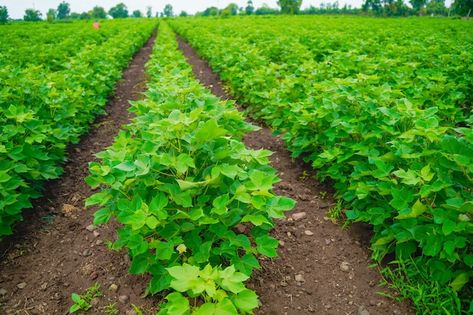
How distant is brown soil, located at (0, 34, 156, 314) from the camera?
253 centimetres

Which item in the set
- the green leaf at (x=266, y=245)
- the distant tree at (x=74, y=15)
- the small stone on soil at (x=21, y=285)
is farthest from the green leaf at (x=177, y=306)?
the distant tree at (x=74, y=15)

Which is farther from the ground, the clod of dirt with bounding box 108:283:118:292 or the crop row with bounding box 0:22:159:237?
the crop row with bounding box 0:22:159:237

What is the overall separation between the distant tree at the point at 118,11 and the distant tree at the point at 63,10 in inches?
496

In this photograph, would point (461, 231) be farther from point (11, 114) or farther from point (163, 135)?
point (11, 114)

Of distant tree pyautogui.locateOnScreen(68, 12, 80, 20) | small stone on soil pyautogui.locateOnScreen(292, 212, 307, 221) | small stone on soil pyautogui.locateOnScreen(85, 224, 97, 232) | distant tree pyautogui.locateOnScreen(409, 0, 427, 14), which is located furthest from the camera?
distant tree pyautogui.locateOnScreen(68, 12, 80, 20)

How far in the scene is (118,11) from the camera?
378ft

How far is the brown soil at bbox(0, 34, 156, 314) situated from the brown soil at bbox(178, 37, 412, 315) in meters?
0.96

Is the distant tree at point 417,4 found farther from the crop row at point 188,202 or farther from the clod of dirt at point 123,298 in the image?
the clod of dirt at point 123,298

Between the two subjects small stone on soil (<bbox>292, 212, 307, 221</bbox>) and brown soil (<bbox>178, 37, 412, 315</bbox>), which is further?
small stone on soil (<bbox>292, 212, 307, 221</bbox>)

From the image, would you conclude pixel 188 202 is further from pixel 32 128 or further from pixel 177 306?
pixel 32 128

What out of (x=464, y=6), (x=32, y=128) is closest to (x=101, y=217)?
(x=32, y=128)

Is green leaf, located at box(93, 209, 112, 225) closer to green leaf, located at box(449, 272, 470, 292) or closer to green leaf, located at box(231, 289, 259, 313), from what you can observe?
green leaf, located at box(231, 289, 259, 313)

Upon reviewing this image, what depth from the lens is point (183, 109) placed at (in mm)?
3258

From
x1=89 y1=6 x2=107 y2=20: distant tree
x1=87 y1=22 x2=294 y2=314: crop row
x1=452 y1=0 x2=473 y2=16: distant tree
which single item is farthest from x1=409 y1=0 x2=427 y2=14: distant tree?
x1=87 y1=22 x2=294 y2=314: crop row
